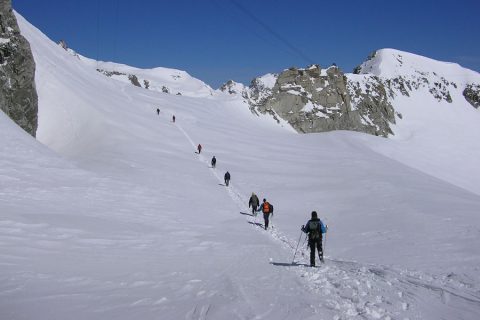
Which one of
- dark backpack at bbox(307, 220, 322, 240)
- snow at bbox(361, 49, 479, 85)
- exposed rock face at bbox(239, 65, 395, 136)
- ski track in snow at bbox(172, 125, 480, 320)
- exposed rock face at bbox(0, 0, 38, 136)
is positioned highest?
snow at bbox(361, 49, 479, 85)

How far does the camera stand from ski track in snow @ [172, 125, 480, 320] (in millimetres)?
6855

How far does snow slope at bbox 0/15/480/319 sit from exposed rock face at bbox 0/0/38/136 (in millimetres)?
3279

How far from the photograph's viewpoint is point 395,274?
945 centimetres

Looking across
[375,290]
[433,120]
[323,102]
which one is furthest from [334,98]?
[375,290]

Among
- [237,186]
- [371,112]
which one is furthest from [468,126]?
[237,186]

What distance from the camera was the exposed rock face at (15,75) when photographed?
31.2 m

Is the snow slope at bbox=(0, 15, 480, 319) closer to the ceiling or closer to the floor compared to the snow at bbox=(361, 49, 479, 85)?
closer to the floor

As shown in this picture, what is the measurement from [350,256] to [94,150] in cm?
2310

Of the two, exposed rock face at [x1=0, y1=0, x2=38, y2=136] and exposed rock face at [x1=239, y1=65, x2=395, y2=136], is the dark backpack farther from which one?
exposed rock face at [x1=239, y1=65, x2=395, y2=136]

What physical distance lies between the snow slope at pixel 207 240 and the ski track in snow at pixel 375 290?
38 millimetres

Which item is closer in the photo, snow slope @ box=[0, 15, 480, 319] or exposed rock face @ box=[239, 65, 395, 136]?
snow slope @ box=[0, 15, 480, 319]

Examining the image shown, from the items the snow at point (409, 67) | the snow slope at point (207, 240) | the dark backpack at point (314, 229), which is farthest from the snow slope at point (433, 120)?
the dark backpack at point (314, 229)

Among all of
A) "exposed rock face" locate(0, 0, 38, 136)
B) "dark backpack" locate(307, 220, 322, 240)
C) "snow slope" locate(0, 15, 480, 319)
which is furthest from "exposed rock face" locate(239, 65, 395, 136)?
"dark backpack" locate(307, 220, 322, 240)

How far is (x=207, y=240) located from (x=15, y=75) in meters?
27.1
